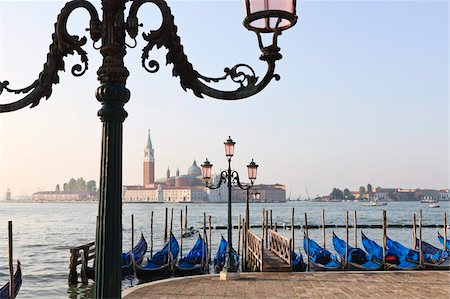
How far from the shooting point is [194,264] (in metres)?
16.0

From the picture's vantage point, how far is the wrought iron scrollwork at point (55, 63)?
2.54 meters

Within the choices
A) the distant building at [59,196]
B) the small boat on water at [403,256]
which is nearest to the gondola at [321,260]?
the small boat on water at [403,256]

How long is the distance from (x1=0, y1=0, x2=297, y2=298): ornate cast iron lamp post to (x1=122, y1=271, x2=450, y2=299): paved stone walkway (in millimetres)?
5674

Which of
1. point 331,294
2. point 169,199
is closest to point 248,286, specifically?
point 331,294

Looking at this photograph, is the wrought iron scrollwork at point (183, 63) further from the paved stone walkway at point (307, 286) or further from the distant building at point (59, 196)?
the distant building at point (59, 196)

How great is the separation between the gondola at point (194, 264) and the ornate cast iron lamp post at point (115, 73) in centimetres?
1351

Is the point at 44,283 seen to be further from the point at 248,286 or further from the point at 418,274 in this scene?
A: the point at 418,274

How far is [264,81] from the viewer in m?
2.59

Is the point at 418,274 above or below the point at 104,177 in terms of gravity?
below

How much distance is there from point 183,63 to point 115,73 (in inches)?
15.9

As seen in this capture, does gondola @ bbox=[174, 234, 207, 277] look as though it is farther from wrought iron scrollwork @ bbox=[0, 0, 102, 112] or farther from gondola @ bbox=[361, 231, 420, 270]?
wrought iron scrollwork @ bbox=[0, 0, 102, 112]

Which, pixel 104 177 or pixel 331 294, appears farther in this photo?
pixel 331 294

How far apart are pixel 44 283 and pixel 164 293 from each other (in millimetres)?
10426

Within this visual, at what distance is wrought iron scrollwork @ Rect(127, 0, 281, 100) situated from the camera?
2.53 metres
